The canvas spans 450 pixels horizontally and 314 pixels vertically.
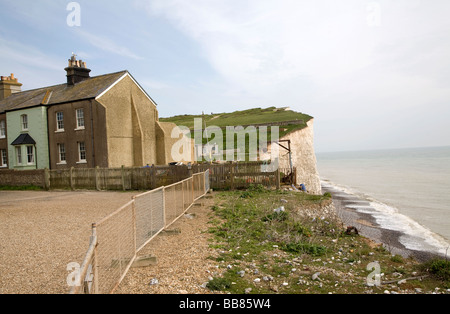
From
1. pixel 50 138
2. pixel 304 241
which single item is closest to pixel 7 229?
pixel 304 241

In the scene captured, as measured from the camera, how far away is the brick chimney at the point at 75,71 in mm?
30078

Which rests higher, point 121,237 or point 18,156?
point 18,156

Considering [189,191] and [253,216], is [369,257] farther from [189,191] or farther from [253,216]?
[189,191]

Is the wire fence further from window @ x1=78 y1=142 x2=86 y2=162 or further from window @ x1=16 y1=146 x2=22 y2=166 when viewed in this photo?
window @ x1=16 y1=146 x2=22 y2=166

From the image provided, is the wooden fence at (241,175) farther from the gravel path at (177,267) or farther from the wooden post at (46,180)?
the wooden post at (46,180)

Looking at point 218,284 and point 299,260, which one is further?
point 299,260

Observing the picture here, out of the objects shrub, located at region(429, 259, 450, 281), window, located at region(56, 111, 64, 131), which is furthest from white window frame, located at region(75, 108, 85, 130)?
shrub, located at region(429, 259, 450, 281)

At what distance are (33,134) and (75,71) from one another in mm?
7445

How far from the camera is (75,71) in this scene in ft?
99.3

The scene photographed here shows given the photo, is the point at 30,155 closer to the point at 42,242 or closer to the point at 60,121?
the point at 60,121

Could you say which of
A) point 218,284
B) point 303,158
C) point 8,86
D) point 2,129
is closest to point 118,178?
point 218,284

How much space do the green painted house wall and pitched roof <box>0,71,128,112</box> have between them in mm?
701
